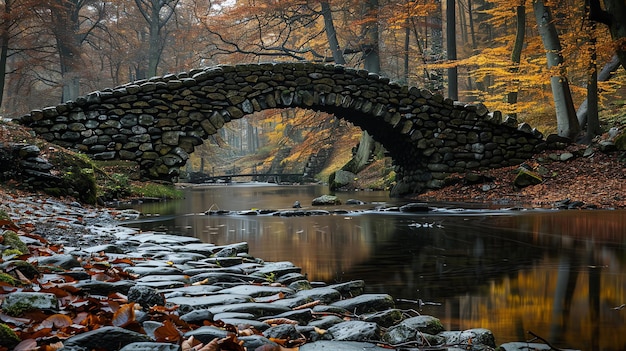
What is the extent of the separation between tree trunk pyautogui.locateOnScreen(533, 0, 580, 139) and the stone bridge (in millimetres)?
842

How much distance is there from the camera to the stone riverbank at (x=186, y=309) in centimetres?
201

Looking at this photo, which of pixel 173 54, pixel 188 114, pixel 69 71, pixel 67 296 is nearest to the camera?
pixel 67 296

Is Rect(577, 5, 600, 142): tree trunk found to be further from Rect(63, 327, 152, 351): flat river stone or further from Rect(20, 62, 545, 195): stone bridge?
Rect(63, 327, 152, 351): flat river stone

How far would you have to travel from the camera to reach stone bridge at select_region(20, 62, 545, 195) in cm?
1273

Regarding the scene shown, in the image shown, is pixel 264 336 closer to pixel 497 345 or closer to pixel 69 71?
pixel 497 345

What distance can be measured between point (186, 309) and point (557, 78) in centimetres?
1367

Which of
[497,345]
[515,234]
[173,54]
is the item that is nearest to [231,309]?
[497,345]

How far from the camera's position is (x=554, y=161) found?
13.5 meters

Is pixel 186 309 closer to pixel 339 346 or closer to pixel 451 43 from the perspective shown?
pixel 339 346

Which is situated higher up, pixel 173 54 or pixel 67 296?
pixel 173 54

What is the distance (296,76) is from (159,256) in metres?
9.44

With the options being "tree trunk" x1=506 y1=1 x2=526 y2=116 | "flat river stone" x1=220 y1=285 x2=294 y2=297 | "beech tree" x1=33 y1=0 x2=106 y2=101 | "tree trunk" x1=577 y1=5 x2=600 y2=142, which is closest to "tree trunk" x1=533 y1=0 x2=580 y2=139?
"tree trunk" x1=577 y1=5 x2=600 y2=142

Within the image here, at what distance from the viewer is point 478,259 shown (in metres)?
5.11

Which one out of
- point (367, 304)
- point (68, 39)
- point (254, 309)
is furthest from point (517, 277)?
point (68, 39)
